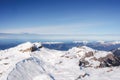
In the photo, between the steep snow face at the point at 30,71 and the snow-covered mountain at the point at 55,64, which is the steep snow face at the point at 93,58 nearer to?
the snow-covered mountain at the point at 55,64

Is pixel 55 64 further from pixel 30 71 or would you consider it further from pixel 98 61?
pixel 98 61

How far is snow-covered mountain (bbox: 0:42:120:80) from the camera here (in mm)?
86094

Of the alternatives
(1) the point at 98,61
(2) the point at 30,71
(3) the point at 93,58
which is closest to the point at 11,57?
(2) the point at 30,71

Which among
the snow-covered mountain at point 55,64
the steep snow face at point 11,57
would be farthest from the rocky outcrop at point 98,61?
the steep snow face at point 11,57

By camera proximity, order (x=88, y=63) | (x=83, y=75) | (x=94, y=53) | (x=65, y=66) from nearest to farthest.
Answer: (x=83, y=75)
(x=65, y=66)
(x=88, y=63)
(x=94, y=53)

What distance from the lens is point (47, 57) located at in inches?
4439

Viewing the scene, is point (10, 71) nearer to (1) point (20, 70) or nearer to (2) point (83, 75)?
(1) point (20, 70)

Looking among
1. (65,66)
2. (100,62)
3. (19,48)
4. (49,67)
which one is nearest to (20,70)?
(49,67)

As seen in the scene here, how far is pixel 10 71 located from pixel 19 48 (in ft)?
125

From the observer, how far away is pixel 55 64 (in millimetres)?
104750

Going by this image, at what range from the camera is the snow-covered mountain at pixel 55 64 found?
3390 inches

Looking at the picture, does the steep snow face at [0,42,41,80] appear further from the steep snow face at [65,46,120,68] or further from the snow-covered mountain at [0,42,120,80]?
the steep snow face at [65,46,120,68]

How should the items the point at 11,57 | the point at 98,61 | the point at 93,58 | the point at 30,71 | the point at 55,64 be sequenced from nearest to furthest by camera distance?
the point at 30,71 → the point at 55,64 → the point at 11,57 → the point at 98,61 → the point at 93,58

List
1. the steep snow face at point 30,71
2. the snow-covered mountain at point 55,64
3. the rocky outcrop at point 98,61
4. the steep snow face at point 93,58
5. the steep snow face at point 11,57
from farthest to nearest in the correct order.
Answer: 1. the steep snow face at point 93,58
2. the rocky outcrop at point 98,61
3. the steep snow face at point 11,57
4. the snow-covered mountain at point 55,64
5. the steep snow face at point 30,71
